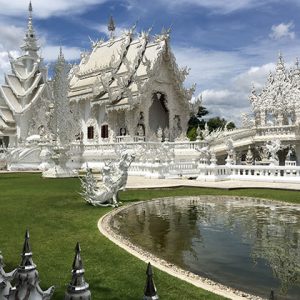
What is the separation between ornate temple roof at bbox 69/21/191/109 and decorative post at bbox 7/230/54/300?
28.1 meters

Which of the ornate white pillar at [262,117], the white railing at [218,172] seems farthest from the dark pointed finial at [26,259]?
the ornate white pillar at [262,117]

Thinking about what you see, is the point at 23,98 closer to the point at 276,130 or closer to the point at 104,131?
the point at 104,131

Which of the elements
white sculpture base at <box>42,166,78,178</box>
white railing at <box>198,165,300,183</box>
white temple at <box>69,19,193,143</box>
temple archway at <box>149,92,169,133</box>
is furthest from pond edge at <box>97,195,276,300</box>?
temple archway at <box>149,92,169,133</box>

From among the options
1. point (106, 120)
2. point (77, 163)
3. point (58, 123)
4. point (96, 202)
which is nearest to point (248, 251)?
point (96, 202)

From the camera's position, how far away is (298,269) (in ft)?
17.9

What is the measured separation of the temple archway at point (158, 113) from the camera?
34.6 metres

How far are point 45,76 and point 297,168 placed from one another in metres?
27.8

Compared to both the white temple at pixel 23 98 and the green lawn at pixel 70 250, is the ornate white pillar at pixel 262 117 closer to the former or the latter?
the white temple at pixel 23 98

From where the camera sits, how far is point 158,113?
116ft

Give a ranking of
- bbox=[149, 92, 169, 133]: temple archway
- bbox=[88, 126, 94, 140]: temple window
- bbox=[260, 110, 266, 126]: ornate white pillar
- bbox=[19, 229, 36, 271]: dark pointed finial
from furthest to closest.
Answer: bbox=[88, 126, 94, 140]: temple window
bbox=[149, 92, 169, 133]: temple archway
bbox=[260, 110, 266, 126]: ornate white pillar
bbox=[19, 229, 36, 271]: dark pointed finial

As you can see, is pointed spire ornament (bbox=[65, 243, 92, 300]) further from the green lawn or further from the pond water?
the pond water

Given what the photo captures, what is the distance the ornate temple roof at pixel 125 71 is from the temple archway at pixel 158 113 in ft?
6.04

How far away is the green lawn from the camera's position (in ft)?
14.4

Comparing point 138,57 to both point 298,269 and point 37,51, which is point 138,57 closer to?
point 37,51
